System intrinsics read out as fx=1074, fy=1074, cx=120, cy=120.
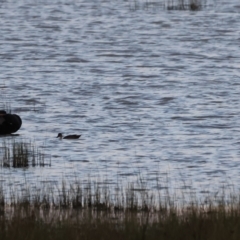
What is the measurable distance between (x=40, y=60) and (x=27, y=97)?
693 centimetres

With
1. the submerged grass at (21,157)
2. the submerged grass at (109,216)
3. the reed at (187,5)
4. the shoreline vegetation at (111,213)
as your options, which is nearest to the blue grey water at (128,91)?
the submerged grass at (21,157)

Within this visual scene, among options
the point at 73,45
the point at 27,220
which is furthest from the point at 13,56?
the point at 27,220

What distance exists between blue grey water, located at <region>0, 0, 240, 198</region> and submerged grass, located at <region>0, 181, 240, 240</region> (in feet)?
4.90

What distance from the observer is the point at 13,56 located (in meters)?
28.2

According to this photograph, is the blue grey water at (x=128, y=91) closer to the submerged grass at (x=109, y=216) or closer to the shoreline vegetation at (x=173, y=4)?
the shoreline vegetation at (x=173, y=4)

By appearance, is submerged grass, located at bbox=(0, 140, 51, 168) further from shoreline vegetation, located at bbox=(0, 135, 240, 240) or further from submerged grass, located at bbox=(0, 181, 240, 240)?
submerged grass, located at bbox=(0, 181, 240, 240)

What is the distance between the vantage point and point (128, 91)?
21.9 metres

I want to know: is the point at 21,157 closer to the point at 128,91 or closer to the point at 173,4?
the point at 128,91

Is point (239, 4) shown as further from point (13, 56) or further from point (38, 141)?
point (38, 141)

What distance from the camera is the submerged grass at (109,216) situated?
8398mm

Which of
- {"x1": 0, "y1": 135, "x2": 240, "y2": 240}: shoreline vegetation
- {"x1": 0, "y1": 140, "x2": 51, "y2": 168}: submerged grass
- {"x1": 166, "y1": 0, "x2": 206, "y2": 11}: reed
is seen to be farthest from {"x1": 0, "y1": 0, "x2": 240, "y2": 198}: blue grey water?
{"x1": 0, "y1": 135, "x2": 240, "y2": 240}: shoreline vegetation

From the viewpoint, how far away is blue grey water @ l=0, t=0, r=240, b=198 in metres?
13.6

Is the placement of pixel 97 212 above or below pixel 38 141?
above

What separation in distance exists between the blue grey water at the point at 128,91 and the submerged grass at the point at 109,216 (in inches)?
58.8
